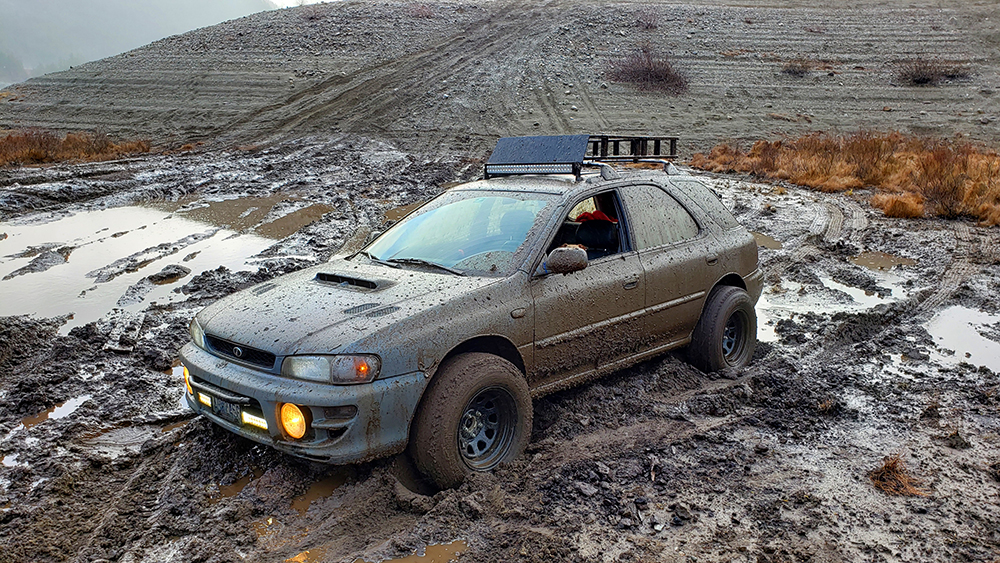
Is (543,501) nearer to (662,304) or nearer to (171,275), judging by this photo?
(662,304)

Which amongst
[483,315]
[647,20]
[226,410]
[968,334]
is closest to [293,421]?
[226,410]

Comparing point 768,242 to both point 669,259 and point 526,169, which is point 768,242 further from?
point 526,169

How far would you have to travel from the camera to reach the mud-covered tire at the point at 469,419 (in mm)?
3590

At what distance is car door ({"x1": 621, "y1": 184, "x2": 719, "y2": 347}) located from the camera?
4941 mm

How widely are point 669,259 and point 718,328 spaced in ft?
2.38

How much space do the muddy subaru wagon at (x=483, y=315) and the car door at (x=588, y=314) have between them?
0.01 metres

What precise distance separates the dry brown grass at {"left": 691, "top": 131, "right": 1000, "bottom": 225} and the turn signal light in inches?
445

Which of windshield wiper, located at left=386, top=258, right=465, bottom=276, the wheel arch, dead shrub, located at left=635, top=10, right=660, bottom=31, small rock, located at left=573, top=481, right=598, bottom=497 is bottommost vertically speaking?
small rock, located at left=573, top=481, right=598, bottom=497

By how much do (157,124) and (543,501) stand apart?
2254cm

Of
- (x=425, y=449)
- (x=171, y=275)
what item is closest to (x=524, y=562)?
(x=425, y=449)

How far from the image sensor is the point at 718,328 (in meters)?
5.32

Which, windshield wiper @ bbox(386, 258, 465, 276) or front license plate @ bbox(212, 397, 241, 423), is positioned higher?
windshield wiper @ bbox(386, 258, 465, 276)

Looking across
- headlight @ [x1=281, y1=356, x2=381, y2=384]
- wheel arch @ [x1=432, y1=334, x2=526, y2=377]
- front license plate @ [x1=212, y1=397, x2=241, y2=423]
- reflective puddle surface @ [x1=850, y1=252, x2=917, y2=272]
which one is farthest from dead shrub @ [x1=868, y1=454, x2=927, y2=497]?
reflective puddle surface @ [x1=850, y1=252, x2=917, y2=272]

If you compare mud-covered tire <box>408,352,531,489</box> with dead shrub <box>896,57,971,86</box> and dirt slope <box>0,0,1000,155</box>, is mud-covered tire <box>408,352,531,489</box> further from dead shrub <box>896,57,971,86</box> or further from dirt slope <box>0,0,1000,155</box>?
dead shrub <box>896,57,971,86</box>
